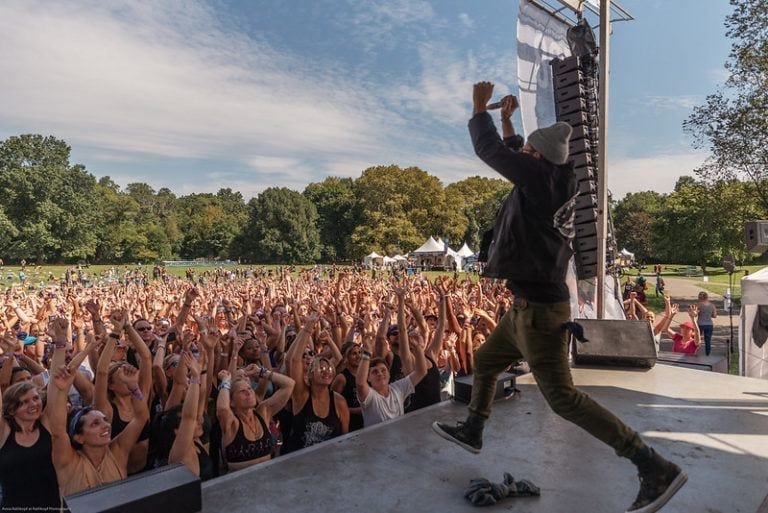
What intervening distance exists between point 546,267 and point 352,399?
2.32 m

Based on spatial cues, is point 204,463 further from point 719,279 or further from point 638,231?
point 638,231

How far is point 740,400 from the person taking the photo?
3.80m

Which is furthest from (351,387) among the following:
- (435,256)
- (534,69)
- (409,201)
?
(409,201)

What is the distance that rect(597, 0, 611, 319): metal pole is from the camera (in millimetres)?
6062

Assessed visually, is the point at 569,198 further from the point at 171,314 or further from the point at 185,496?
the point at 171,314

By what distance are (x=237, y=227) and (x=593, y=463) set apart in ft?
240

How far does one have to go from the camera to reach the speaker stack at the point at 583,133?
276 inches

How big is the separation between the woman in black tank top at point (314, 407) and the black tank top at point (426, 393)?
0.72 meters

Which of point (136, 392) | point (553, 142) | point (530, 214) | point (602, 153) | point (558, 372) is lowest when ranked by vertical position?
point (136, 392)

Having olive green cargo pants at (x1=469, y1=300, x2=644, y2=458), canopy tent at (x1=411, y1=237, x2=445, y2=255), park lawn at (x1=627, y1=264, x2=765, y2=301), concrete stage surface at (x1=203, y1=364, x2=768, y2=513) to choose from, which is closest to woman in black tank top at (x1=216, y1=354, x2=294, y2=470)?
concrete stage surface at (x1=203, y1=364, x2=768, y2=513)

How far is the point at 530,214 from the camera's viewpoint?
83.7 inches

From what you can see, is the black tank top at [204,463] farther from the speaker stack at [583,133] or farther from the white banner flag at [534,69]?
the white banner flag at [534,69]

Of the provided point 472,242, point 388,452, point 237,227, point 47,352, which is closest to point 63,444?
point 388,452

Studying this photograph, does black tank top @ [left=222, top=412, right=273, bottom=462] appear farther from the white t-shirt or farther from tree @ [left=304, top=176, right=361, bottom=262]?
tree @ [left=304, top=176, right=361, bottom=262]
